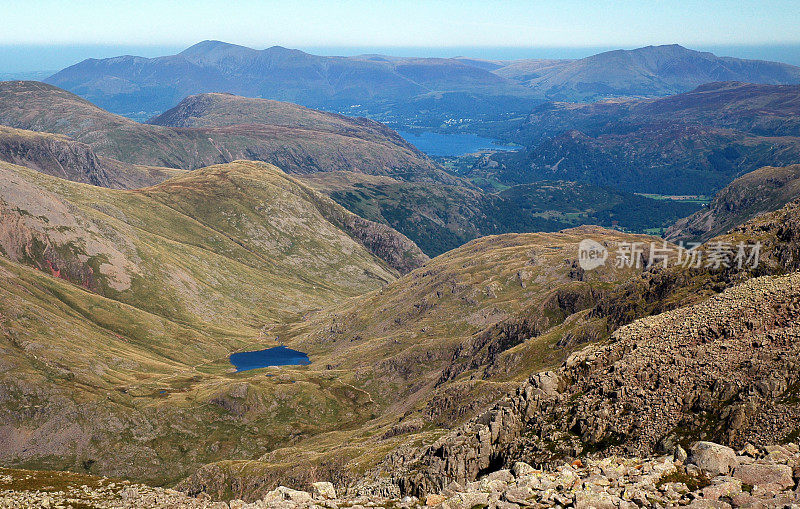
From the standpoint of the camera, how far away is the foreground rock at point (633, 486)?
45.0 meters

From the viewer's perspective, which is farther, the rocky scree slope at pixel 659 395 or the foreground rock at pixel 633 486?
the rocky scree slope at pixel 659 395

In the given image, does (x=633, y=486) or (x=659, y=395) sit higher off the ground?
(x=659, y=395)

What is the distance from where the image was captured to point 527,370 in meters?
126

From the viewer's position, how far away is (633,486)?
48719 millimetres

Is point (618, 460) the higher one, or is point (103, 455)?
point (618, 460)

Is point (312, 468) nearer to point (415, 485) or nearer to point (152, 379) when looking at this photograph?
point (415, 485)

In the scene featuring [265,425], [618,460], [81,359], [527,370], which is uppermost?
[618,460]

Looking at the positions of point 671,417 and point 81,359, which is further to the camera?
point 81,359

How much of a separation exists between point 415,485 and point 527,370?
192 ft

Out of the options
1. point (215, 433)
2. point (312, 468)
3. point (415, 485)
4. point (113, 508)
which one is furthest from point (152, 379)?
point (415, 485)

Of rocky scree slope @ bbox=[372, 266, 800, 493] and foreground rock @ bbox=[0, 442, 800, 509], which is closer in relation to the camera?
foreground rock @ bbox=[0, 442, 800, 509]

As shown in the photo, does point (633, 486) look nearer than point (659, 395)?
Yes

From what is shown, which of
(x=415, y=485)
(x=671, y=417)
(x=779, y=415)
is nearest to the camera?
(x=779, y=415)

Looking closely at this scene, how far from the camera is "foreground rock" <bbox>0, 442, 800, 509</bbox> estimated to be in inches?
1772
